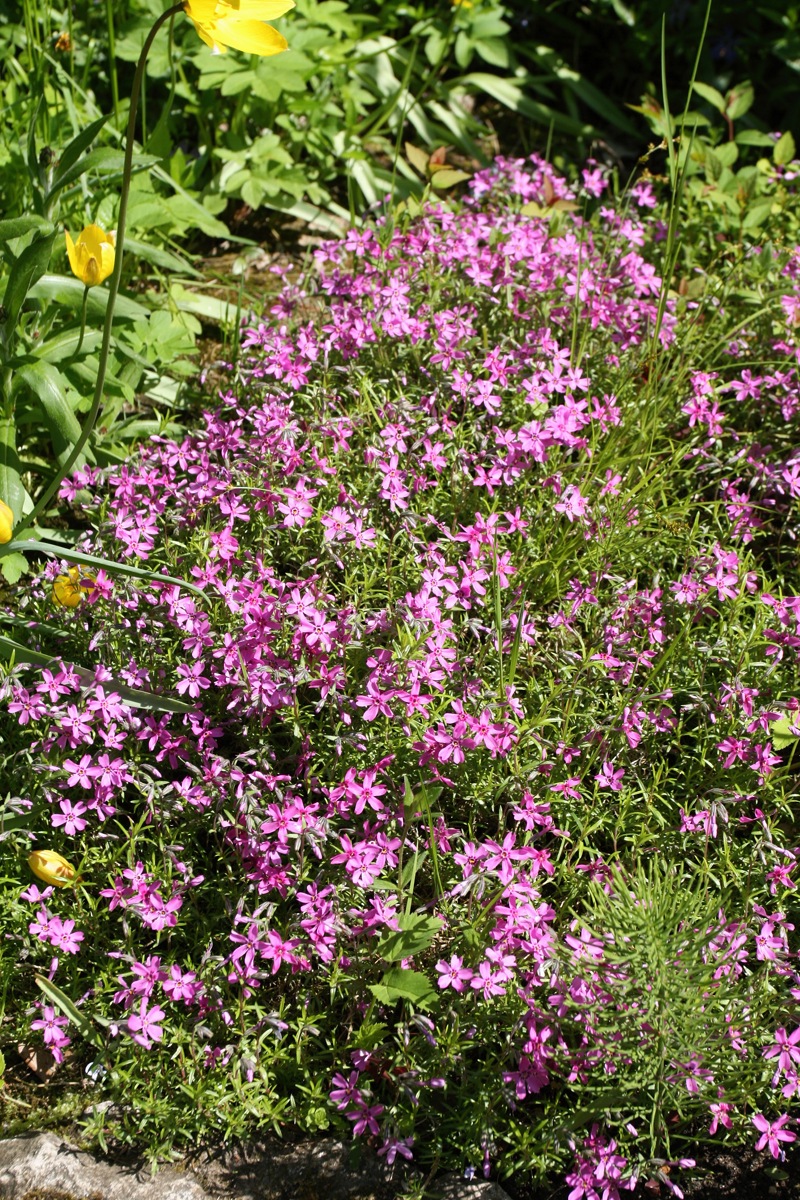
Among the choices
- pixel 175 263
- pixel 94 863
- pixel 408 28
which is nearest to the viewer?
pixel 94 863

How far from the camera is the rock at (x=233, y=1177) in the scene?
1.99 meters

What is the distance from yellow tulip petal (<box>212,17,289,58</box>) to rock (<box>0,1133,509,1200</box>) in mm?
2041

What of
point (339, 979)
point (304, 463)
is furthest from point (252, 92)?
point (339, 979)

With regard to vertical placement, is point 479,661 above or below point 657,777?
above

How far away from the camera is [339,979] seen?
214 cm

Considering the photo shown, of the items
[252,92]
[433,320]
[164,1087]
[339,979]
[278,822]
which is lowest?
[164,1087]

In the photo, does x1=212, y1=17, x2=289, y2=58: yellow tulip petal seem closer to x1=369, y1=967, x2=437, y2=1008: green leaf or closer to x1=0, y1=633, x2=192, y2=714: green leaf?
x1=0, y1=633, x2=192, y2=714: green leaf

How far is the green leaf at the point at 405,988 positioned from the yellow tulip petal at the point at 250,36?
170 centimetres

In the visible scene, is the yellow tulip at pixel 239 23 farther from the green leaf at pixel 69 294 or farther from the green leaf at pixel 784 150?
the green leaf at pixel 784 150

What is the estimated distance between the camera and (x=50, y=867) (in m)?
2.13

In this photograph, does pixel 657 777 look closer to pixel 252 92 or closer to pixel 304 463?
pixel 304 463

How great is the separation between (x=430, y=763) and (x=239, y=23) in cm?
147

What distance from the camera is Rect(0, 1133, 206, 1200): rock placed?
1966 millimetres

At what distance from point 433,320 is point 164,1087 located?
208 centimetres
